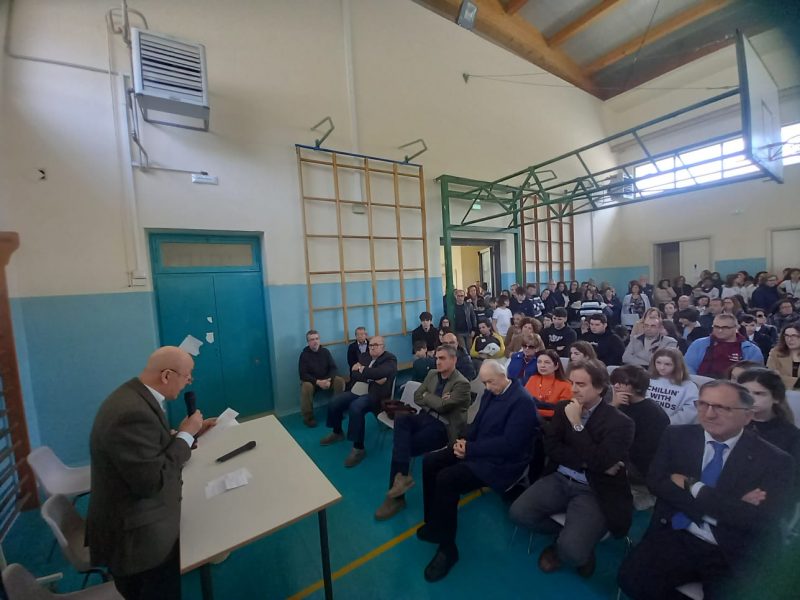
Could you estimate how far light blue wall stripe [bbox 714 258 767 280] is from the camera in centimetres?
775

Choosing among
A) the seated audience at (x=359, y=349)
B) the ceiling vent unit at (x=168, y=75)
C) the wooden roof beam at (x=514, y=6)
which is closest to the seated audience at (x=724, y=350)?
the seated audience at (x=359, y=349)

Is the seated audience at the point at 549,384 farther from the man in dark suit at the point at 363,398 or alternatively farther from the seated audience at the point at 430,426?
the man in dark suit at the point at 363,398

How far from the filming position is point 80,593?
4.52ft

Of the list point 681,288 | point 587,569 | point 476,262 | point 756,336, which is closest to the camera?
point 587,569

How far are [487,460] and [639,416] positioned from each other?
1.05 metres

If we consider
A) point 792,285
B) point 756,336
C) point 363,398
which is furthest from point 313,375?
point 792,285

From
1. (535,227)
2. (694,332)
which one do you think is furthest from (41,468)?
(535,227)

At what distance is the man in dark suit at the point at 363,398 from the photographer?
326 cm

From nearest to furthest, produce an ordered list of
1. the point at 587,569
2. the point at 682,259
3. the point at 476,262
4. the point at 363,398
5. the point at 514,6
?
1. the point at 587,569
2. the point at 363,398
3. the point at 514,6
4. the point at 682,259
5. the point at 476,262

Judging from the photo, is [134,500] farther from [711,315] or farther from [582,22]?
[582,22]

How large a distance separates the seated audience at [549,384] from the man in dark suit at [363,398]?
5.01 feet

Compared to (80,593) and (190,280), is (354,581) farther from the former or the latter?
(190,280)

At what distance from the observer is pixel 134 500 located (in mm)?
1341

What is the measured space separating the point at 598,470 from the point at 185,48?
5.32m
